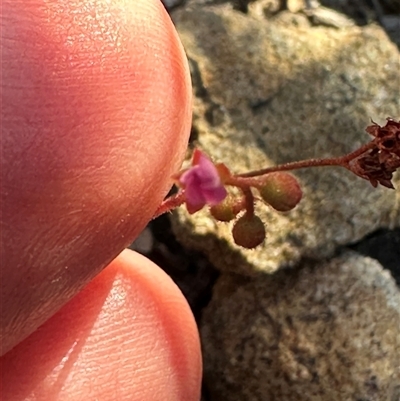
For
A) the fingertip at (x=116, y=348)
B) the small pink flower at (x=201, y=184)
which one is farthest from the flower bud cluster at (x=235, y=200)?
the fingertip at (x=116, y=348)

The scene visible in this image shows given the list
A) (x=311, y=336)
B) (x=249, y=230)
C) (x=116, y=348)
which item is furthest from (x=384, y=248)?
(x=116, y=348)

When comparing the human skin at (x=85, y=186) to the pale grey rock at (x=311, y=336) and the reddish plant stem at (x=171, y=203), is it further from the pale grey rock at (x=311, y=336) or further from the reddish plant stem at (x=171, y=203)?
the pale grey rock at (x=311, y=336)

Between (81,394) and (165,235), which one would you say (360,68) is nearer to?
(165,235)

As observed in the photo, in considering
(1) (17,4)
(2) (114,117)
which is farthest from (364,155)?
(1) (17,4)

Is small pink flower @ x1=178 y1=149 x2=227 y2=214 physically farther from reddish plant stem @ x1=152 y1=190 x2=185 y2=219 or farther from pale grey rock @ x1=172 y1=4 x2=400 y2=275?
pale grey rock @ x1=172 y1=4 x2=400 y2=275

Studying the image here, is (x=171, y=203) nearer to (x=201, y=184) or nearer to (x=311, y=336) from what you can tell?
(x=201, y=184)

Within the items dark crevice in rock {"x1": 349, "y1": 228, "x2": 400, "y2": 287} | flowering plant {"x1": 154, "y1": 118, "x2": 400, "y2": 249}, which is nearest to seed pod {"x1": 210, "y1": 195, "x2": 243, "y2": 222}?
flowering plant {"x1": 154, "y1": 118, "x2": 400, "y2": 249}

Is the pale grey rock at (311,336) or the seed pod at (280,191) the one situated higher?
the seed pod at (280,191)
